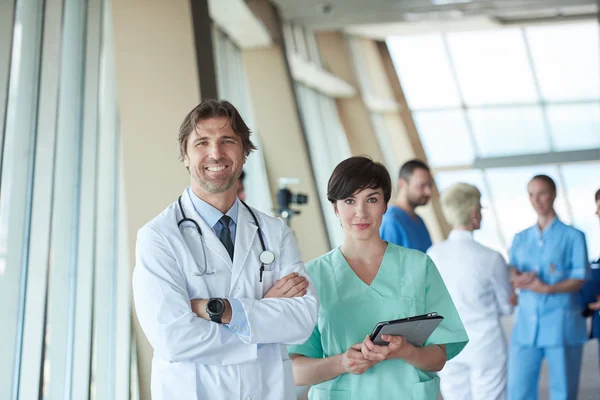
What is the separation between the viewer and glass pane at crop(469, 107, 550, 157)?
476 inches

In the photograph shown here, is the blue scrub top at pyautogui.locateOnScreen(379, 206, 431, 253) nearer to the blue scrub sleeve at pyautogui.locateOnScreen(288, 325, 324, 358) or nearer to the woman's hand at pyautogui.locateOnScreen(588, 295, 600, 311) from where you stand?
the woman's hand at pyautogui.locateOnScreen(588, 295, 600, 311)

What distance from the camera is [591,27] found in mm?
11430

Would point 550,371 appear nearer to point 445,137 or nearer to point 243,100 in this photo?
point 243,100

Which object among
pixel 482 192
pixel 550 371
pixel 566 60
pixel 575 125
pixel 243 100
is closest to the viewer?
pixel 550 371

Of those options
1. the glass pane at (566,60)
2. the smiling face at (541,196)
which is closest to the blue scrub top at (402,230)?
the smiling face at (541,196)

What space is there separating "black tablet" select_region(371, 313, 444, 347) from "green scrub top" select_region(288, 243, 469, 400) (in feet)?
0.32

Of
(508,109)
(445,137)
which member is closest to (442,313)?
(445,137)

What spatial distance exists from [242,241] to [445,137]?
11.1 metres

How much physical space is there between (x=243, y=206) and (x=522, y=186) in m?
11.6

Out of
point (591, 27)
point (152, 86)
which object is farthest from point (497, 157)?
point (152, 86)

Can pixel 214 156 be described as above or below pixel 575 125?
below

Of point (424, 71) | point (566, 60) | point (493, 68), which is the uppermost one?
point (424, 71)

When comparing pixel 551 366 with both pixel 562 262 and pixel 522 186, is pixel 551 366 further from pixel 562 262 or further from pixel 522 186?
pixel 522 186

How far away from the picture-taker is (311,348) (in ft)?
5.90
